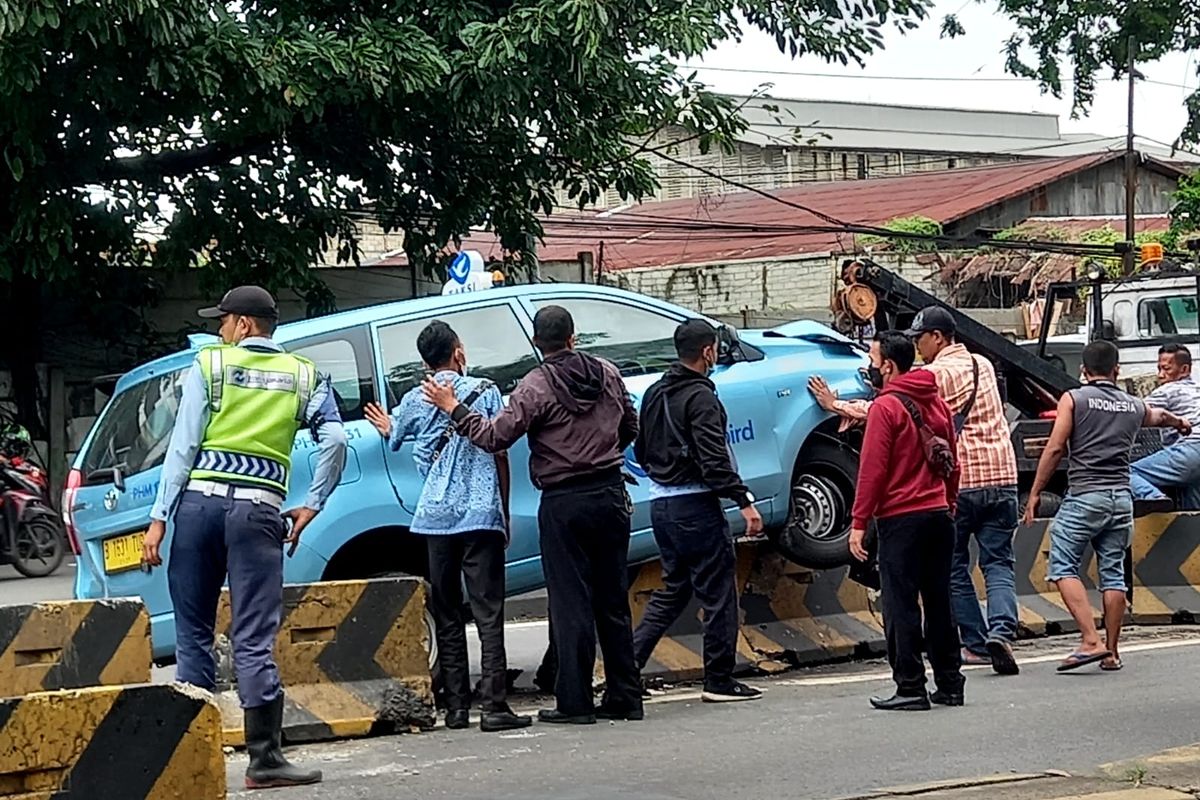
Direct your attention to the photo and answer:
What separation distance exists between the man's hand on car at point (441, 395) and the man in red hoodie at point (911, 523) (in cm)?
192

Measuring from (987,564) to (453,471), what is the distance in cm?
325

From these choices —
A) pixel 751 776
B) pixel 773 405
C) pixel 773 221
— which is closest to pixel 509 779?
pixel 751 776

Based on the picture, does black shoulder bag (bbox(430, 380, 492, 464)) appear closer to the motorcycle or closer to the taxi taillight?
the taxi taillight

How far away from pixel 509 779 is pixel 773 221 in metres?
31.8

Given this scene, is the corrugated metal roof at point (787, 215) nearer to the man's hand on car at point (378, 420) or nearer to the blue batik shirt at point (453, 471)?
the man's hand on car at point (378, 420)

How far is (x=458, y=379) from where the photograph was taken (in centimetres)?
763

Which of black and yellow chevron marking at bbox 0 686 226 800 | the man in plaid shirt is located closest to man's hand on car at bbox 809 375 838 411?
the man in plaid shirt

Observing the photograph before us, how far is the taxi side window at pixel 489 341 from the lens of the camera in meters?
8.59

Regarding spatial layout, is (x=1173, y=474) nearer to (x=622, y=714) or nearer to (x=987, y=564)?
(x=987, y=564)

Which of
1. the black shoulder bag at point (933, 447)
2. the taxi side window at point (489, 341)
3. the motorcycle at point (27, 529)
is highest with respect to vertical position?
the taxi side window at point (489, 341)

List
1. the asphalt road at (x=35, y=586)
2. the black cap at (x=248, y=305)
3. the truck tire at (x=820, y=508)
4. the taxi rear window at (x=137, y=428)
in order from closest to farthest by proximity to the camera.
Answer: the black cap at (x=248, y=305) → the taxi rear window at (x=137, y=428) → the truck tire at (x=820, y=508) → the asphalt road at (x=35, y=586)

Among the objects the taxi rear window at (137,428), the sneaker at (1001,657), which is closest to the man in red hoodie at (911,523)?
the sneaker at (1001,657)

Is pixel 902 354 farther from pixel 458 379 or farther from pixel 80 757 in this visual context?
pixel 80 757

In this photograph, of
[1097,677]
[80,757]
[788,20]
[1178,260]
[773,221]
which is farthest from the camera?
[773,221]
